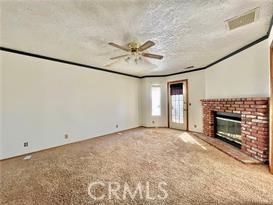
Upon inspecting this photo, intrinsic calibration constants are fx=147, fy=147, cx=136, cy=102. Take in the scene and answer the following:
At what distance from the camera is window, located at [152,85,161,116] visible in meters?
7.00

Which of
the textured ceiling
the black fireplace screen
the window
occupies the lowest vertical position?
the black fireplace screen

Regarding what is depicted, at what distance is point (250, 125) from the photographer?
3.13 metres

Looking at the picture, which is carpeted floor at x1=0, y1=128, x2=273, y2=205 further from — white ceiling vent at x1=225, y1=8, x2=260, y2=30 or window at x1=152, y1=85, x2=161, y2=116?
window at x1=152, y1=85, x2=161, y2=116

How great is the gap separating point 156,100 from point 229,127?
3469mm

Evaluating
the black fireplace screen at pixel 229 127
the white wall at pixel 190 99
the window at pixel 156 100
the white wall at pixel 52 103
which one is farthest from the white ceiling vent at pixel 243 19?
the window at pixel 156 100

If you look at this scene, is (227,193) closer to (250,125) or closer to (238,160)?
(238,160)

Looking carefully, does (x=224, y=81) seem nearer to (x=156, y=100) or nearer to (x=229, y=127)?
(x=229, y=127)

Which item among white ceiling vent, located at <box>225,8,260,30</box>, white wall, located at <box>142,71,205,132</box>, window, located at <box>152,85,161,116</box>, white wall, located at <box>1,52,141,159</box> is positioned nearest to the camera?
white ceiling vent, located at <box>225,8,260,30</box>

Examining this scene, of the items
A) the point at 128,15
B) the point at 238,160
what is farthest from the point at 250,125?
the point at 128,15

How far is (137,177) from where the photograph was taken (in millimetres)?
2396

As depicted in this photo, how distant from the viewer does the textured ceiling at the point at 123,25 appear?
6.19ft

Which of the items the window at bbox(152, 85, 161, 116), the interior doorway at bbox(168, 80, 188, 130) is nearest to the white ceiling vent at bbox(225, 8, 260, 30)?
the interior doorway at bbox(168, 80, 188, 130)

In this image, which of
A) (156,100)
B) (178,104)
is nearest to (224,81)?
(178,104)

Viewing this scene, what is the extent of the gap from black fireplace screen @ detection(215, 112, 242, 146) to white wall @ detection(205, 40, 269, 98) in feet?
1.88
